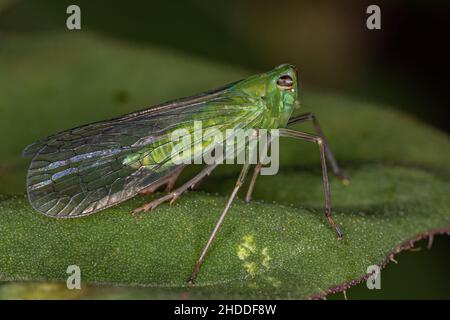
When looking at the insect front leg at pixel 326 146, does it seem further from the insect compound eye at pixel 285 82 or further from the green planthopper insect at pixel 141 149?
the insect compound eye at pixel 285 82

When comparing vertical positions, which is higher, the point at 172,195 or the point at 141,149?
the point at 141,149

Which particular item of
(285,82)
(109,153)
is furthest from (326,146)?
(109,153)

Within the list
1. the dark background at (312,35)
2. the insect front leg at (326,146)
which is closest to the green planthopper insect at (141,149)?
the insect front leg at (326,146)

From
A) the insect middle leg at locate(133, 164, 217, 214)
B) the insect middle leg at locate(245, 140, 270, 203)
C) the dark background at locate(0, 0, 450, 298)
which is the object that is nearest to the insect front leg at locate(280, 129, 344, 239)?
the insect middle leg at locate(245, 140, 270, 203)

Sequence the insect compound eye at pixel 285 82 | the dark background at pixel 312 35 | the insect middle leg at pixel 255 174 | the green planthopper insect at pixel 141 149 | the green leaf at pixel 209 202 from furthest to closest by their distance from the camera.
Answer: the dark background at pixel 312 35 < the insect compound eye at pixel 285 82 < the insect middle leg at pixel 255 174 < the green planthopper insect at pixel 141 149 < the green leaf at pixel 209 202

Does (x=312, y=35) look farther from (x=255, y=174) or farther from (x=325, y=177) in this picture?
(x=325, y=177)
